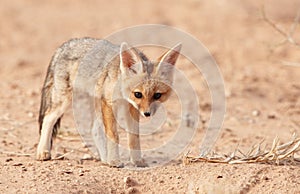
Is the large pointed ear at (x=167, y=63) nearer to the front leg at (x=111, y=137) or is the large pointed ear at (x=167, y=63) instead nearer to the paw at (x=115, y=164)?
the front leg at (x=111, y=137)

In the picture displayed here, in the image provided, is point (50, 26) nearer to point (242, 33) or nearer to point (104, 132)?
point (242, 33)

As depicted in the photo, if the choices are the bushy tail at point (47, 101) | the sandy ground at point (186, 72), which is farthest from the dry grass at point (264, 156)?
the bushy tail at point (47, 101)

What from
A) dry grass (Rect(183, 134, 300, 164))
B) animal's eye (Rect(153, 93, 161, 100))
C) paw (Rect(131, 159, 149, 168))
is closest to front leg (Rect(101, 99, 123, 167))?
paw (Rect(131, 159, 149, 168))

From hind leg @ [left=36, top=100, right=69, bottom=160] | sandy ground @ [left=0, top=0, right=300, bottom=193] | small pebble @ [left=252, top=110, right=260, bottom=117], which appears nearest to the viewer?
sandy ground @ [left=0, top=0, right=300, bottom=193]

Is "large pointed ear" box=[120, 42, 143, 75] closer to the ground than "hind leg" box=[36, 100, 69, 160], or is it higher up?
higher up

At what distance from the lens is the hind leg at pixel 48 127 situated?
624 cm

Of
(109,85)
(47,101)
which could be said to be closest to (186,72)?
(47,101)

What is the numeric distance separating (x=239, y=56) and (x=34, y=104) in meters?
4.07

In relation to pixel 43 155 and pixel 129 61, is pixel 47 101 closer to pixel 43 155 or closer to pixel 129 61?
pixel 43 155

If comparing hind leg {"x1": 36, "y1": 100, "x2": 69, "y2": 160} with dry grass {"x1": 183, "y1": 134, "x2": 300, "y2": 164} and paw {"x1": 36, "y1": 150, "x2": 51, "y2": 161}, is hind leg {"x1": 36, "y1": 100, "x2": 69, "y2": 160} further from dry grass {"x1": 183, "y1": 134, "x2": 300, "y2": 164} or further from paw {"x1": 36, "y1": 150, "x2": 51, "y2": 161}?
dry grass {"x1": 183, "y1": 134, "x2": 300, "y2": 164}

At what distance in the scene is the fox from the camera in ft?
19.6

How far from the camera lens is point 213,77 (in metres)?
9.98

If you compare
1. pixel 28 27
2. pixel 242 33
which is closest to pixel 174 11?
pixel 242 33

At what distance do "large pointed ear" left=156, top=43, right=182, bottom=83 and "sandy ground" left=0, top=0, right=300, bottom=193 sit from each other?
0.81 metres
